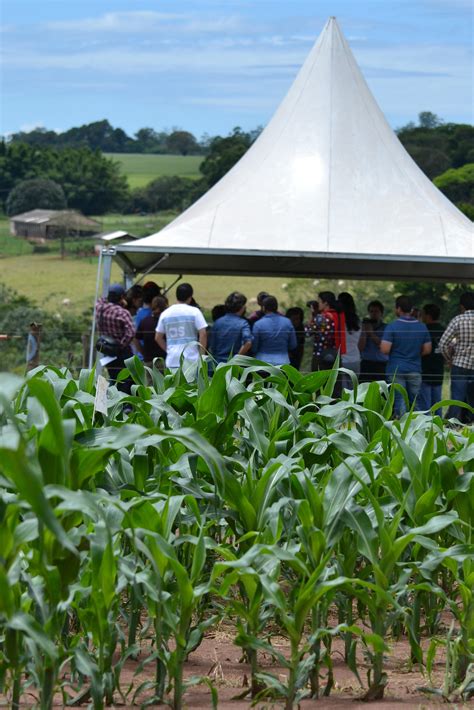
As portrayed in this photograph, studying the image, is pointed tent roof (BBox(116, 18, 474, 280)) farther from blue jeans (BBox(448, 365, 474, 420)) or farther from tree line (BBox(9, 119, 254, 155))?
tree line (BBox(9, 119, 254, 155))

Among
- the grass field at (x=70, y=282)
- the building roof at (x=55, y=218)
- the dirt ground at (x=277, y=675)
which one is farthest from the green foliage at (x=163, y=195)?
the dirt ground at (x=277, y=675)

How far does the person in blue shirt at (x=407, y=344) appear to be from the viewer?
9273 millimetres

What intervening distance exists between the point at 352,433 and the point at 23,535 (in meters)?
1.54

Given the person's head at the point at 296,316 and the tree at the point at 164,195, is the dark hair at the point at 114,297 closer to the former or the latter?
the person's head at the point at 296,316

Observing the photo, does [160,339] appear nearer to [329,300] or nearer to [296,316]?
[329,300]

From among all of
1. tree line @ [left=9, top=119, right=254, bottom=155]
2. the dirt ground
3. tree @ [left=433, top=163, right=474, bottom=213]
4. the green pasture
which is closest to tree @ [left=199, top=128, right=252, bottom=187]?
the green pasture

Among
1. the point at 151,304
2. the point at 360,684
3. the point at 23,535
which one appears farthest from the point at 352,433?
the point at 151,304

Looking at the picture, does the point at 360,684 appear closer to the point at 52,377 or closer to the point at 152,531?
the point at 152,531

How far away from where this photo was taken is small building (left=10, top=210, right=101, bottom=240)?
48.6 m

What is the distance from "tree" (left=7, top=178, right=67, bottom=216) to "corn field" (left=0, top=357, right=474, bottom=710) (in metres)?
47.6

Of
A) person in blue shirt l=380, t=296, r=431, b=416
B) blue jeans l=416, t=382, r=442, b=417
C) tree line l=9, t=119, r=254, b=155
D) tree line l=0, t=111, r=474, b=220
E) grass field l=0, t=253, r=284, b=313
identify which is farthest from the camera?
tree line l=9, t=119, r=254, b=155

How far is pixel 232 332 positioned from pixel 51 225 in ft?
137

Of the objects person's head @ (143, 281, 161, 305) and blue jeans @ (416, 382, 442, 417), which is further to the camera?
person's head @ (143, 281, 161, 305)

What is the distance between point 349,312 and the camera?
10.2 meters
